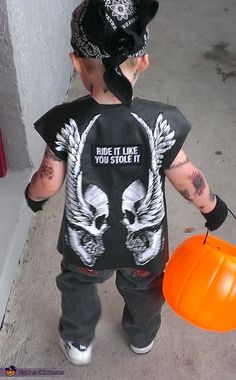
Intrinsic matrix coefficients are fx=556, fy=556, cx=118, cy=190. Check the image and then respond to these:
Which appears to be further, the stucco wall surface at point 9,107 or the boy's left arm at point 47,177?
the stucco wall surface at point 9,107

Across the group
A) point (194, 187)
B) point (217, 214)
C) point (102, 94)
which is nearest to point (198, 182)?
point (194, 187)

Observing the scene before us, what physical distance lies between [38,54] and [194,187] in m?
1.10

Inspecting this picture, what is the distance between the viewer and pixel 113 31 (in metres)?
1.03

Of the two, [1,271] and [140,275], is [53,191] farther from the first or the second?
[1,271]

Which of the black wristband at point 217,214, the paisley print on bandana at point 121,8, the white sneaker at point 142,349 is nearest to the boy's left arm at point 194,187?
the black wristband at point 217,214

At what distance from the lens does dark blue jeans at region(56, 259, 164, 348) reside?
Result: 150cm

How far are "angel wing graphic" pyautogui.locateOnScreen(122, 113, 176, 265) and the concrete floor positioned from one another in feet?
1.73

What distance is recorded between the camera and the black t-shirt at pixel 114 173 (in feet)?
3.84

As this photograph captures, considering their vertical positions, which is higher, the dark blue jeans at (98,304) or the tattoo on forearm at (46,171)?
the tattoo on forearm at (46,171)

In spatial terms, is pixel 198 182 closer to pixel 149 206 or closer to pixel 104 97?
pixel 149 206

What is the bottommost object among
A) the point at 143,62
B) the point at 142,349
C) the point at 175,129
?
the point at 142,349

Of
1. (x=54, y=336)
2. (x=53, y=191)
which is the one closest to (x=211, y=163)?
(x=54, y=336)

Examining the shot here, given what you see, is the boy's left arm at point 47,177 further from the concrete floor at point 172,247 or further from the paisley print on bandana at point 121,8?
the concrete floor at point 172,247

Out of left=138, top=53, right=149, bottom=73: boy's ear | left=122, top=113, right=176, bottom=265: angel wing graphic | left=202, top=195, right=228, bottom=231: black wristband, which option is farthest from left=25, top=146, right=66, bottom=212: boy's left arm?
left=202, top=195, right=228, bottom=231: black wristband
